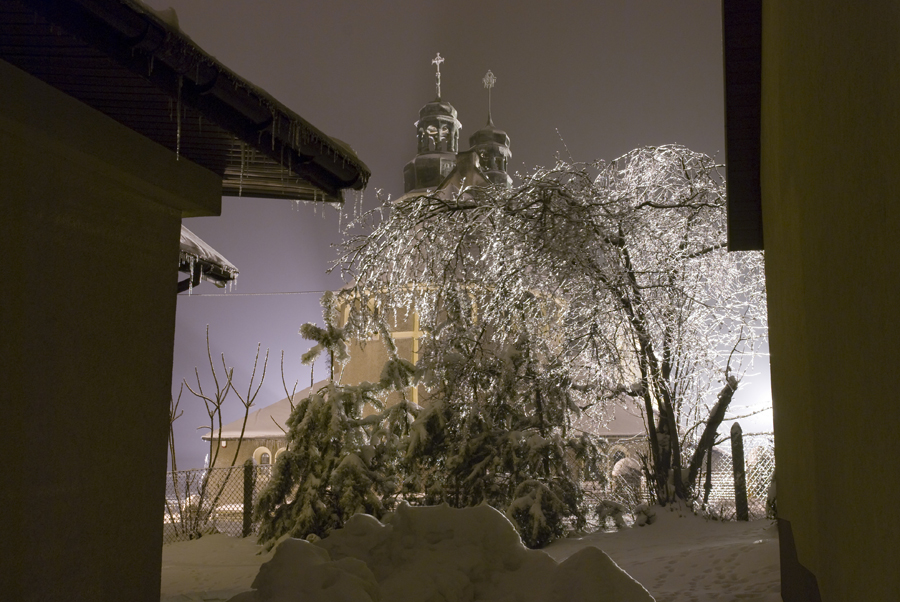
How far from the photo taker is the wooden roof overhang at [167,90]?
322 centimetres

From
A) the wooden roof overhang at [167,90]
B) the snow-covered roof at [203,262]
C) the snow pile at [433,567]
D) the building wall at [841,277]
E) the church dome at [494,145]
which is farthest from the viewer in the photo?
the church dome at [494,145]

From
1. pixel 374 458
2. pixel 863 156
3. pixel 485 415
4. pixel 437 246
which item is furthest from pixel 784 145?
pixel 374 458

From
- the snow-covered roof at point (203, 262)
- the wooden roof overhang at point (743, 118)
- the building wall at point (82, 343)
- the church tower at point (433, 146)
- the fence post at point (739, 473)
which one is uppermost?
the church tower at point (433, 146)

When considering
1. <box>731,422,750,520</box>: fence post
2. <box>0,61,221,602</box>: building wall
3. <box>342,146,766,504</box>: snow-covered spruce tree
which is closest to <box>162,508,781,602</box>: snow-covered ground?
A: <box>0,61,221,602</box>: building wall

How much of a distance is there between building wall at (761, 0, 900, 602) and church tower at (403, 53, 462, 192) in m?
31.2

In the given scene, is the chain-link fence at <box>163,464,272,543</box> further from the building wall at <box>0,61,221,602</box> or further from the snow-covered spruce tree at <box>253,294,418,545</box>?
the building wall at <box>0,61,221,602</box>

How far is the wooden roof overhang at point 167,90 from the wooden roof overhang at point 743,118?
2922 mm

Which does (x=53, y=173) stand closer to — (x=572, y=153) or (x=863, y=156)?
(x=863, y=156)

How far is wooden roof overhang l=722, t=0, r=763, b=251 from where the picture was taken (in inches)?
217

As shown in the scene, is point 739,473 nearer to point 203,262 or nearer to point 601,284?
point 601,284

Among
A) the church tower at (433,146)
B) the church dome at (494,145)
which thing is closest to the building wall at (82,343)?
the church tower at (433,146)

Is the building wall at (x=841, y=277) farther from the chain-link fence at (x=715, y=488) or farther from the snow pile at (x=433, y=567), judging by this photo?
the chain-link fence at (x=715, y=488)

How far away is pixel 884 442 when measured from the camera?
201cm

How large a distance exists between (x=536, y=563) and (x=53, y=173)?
328 cm
